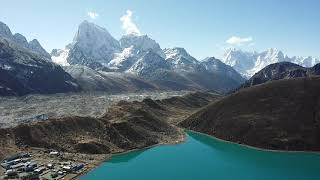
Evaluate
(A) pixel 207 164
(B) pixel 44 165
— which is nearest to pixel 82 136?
(B) pixel 44 165

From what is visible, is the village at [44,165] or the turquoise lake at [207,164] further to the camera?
the turquoise lake at [207,164]

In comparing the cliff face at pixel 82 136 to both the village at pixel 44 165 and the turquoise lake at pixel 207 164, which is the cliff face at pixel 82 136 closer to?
the village at pixel 44 165

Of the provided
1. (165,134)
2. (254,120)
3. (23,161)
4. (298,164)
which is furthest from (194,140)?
(23,161)

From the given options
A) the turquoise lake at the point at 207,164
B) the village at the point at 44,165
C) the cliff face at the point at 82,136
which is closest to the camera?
the village at the point at 44,165

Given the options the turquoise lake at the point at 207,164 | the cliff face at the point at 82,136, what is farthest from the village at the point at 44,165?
the cliff face at the point at 82,136

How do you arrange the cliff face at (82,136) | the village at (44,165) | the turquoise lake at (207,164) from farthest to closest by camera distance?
the cliff face at (82,136) < the turquoise lake at (207,164) < the village at (44,165)

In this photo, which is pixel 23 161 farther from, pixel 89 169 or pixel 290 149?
pixel 290 149
